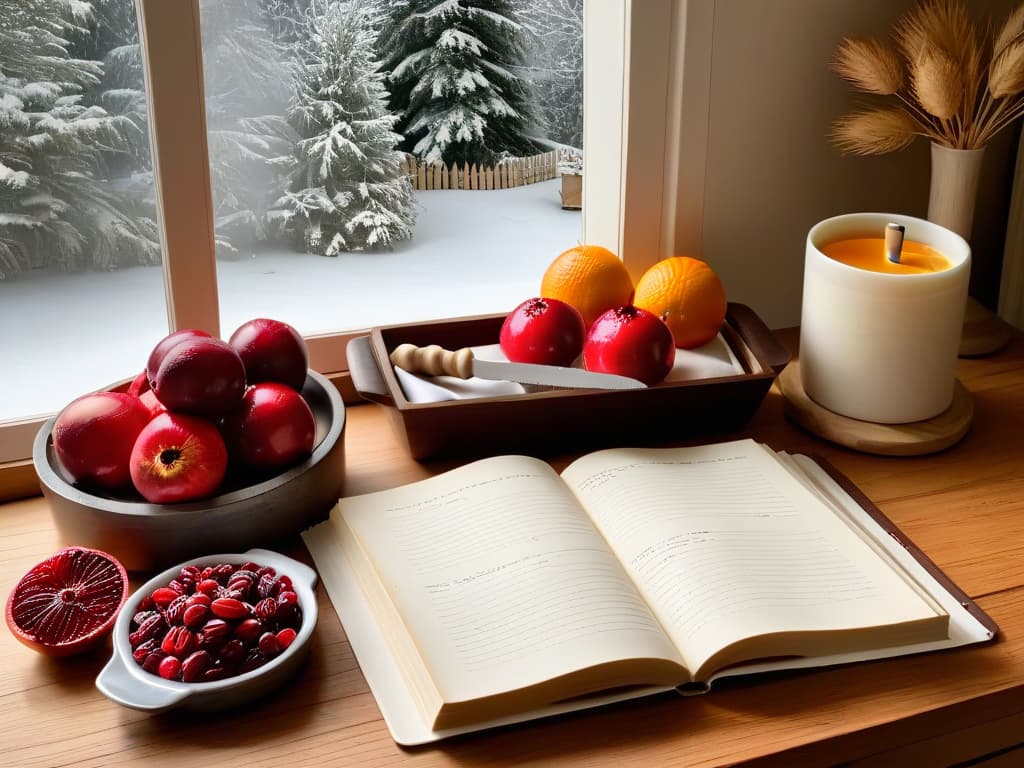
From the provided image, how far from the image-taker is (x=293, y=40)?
3.65 ft

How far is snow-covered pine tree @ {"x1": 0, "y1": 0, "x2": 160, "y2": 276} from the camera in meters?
0.98

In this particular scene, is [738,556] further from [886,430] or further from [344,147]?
[344,147]

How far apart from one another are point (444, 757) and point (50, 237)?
65 cm

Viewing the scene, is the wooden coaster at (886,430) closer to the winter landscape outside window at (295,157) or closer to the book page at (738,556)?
the book page at (738,556)

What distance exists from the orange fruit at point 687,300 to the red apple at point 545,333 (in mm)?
101

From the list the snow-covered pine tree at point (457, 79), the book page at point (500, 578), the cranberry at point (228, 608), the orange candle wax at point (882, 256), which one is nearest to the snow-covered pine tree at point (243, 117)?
the snow-covered pine tree at point (457, 79)

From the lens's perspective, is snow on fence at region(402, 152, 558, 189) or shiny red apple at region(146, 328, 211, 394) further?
snow on fence at region(402, 152, 558, 189)

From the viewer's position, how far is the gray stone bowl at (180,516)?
2.91 feet

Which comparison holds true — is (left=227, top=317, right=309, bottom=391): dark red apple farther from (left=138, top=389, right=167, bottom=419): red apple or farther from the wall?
the wall

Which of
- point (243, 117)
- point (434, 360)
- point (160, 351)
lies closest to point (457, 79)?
point (243, 117)

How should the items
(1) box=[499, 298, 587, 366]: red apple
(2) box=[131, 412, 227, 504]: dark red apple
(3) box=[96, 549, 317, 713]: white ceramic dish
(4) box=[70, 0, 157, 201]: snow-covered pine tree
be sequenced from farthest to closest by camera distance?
(1) box=[499, 298, 587, 366]: red apple, (4) box=[70, 0, 157, 201]: snow-covered pine tree, (2) box=[131, 412, 227, 504]: dark red apple, (3) box=[96, 549, 317, 713]: white ceramic dish


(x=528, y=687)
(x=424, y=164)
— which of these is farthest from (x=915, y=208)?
(x=528, y=687)

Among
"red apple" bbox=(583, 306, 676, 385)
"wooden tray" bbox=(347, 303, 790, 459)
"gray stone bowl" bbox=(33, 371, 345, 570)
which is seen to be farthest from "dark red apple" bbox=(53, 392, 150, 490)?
"red apple" bbox=(583, 306, 676, 385)

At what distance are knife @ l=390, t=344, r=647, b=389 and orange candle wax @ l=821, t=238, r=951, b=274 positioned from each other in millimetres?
266
